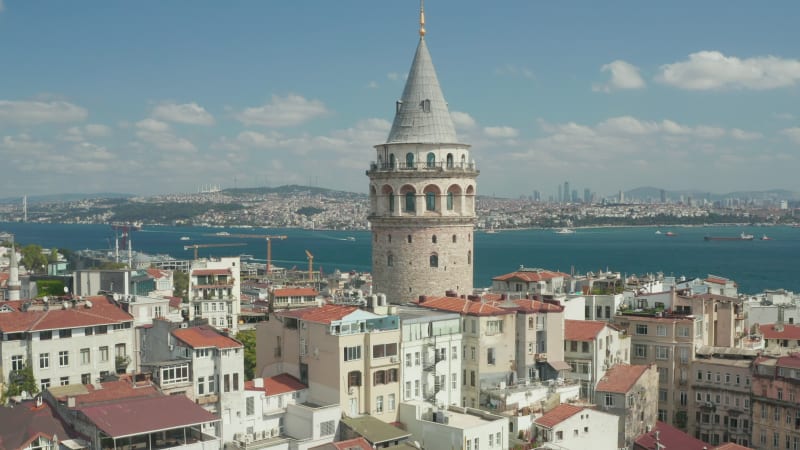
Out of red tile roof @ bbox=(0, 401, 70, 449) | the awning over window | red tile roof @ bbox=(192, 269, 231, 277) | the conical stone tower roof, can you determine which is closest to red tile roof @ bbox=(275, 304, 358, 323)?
red tile roof @ bbox=(0, 401, 70, 449)

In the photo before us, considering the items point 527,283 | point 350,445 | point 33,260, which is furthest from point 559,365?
point 33,260

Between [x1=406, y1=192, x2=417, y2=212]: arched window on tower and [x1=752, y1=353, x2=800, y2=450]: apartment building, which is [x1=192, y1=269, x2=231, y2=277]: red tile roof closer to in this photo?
[x1=406, y1=192, x2=417, y2=212]: arched window on tower

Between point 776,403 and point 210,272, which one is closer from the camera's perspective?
point 776,403

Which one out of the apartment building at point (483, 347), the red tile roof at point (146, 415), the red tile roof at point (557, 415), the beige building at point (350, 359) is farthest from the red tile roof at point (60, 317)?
the red tile roof at point (557, 415)

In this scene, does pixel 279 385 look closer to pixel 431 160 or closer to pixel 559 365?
pixel 559 365

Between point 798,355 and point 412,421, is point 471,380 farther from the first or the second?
point 798,355

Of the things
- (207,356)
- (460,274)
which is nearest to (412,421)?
(207,356)

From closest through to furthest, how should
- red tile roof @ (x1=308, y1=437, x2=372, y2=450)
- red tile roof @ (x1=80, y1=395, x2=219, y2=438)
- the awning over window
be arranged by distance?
1. red tile roof @ (x1=80, y1=395, x2=219, y2=438)
2. red tile roof @ (x1=308, y1=437, x2=372, y2=450)
3. the awning over window
